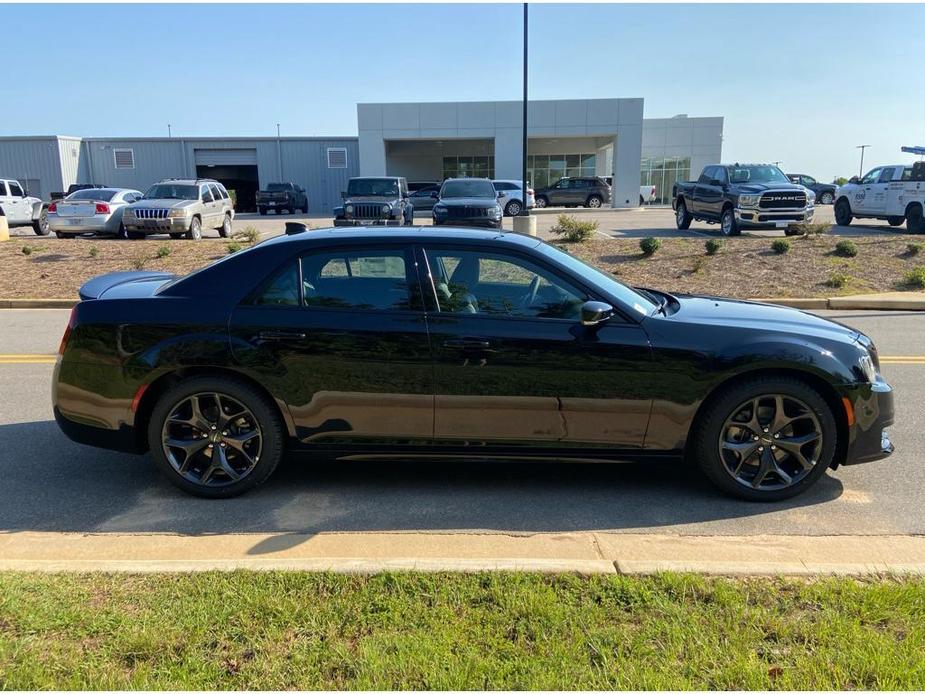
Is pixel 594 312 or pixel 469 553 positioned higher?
pixel 594 312

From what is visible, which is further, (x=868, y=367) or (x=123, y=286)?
(x=123, y=286)

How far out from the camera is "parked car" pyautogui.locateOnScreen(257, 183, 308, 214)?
38.8 m

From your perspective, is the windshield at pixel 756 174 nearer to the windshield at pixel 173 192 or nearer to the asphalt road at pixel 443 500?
the windshield at pixel 173 192

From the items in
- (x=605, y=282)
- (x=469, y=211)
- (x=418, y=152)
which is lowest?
(x=605, y=282)

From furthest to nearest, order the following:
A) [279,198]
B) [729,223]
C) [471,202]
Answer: [279,198] < [471,202] < [729,223]

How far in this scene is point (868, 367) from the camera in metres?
4.14

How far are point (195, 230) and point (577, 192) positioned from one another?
26046 millimetres

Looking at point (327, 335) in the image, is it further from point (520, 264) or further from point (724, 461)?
point (724, 461)

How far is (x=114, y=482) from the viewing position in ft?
15.0

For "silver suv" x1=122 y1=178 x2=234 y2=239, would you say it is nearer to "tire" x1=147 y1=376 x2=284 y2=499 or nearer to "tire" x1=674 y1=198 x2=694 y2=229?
"tire" x1=674 y1=198 x2=694 y2=229

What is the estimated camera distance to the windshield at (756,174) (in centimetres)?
1898

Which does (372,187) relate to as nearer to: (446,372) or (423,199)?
(423,199)

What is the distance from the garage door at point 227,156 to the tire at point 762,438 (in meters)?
45.7

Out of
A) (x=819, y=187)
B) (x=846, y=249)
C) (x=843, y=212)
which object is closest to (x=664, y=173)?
(x=819, y=187)
